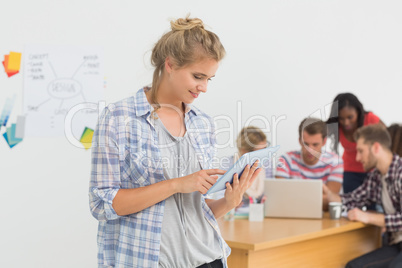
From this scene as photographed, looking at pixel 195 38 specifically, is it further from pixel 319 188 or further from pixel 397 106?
pixel 397 106

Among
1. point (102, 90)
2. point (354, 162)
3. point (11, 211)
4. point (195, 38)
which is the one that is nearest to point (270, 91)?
point (354, 162)

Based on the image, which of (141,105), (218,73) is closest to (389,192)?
(218,73)

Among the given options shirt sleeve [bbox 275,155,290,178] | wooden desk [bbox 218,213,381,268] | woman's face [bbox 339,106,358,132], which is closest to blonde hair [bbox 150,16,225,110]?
wooden desk [bbox 218,213,381,268]

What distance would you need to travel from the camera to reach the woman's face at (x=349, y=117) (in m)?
4.05

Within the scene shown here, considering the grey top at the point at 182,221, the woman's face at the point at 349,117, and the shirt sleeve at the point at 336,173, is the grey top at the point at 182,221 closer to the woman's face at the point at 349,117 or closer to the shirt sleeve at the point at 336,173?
the shirt sleeve at the point at 336,173

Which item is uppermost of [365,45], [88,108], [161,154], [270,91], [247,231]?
[365,45]

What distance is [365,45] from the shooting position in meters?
5.29

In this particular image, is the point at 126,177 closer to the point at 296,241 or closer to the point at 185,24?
the point at 185,24

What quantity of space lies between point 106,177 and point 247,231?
1.51 meters

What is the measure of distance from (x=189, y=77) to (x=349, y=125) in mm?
2848

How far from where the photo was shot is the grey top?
56.7 inches

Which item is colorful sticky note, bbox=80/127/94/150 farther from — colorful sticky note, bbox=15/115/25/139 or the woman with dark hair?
the woman with dark hair

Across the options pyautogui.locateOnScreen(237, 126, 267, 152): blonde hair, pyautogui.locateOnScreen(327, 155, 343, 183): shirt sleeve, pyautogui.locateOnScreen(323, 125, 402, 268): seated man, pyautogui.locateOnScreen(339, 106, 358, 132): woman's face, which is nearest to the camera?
pyautogui.locateOnScreen(323, 125, 402, 268): seated man

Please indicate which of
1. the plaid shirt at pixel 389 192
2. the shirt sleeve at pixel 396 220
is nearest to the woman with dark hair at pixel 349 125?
the plaid shirt at pixel 389 192
